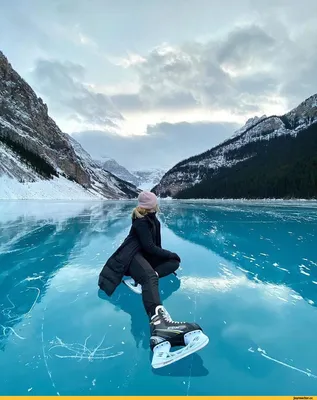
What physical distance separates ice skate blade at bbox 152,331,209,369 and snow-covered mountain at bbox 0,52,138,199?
64.4 meters

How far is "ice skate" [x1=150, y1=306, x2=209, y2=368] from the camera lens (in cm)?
302

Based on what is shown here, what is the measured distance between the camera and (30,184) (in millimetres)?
72812

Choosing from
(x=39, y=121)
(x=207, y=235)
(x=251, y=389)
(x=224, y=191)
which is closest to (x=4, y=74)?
(x=39, y=121)

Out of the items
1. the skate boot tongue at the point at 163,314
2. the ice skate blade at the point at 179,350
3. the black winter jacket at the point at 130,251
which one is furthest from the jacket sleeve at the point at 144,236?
the ice skate blade at the point at 179,350

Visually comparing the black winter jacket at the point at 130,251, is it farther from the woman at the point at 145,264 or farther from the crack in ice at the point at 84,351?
the crack in ice at the point at 84,351

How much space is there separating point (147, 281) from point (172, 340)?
3.74 ft

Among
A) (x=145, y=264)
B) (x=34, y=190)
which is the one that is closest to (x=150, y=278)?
(x=145, y=264)

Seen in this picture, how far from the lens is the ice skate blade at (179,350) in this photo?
2968 millimetres

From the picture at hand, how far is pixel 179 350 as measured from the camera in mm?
3102

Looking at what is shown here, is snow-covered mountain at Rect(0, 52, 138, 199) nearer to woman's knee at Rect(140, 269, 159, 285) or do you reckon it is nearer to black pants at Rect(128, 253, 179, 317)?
black pants at Rect(128, 253, 179, 317)

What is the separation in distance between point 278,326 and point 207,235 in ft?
26.9

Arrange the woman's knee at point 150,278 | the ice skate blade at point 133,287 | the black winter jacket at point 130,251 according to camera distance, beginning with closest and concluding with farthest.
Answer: the woman's knee at point 150,278, the black winter jacket at point 130,251, the ice skate blade at point 133,287

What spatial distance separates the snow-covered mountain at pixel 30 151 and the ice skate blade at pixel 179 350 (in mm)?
64424

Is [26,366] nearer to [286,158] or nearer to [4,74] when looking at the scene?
[4,74]
